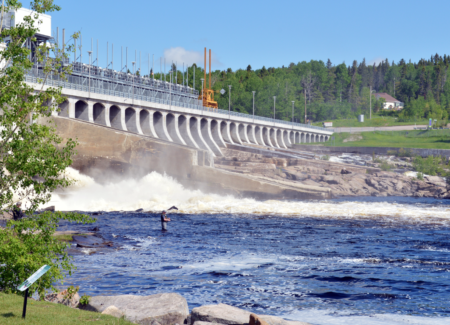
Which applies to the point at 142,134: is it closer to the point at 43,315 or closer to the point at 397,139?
the point at 43,315

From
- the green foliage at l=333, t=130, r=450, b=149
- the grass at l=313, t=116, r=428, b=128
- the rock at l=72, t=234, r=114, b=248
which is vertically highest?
the grass at l=313, t=116, r=428, b=128

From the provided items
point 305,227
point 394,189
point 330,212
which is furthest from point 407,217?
point 394,189

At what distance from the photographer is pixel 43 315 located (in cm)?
1012

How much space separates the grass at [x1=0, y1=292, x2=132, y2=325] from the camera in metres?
9.72

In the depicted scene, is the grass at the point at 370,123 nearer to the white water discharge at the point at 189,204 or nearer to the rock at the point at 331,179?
the rock at the point at 331,179

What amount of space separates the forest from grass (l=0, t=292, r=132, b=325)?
10875 centimetres

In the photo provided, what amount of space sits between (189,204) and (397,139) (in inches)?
3183

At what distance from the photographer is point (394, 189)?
6256cm

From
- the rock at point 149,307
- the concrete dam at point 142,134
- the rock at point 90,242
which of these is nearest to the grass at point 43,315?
the rock at point 149,307

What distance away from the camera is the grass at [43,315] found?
972 cm

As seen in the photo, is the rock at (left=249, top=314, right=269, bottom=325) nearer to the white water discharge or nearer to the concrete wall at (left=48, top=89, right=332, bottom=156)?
the white water discharge

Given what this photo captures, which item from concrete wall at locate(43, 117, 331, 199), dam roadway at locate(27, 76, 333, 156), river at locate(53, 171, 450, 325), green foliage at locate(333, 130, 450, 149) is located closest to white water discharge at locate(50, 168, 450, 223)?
river at locate(53, 171, 450, 325)

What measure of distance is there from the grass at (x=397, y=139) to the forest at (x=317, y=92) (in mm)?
26564

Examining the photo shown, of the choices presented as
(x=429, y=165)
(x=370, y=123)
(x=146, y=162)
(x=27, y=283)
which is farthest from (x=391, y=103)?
(x=27, y=283)
